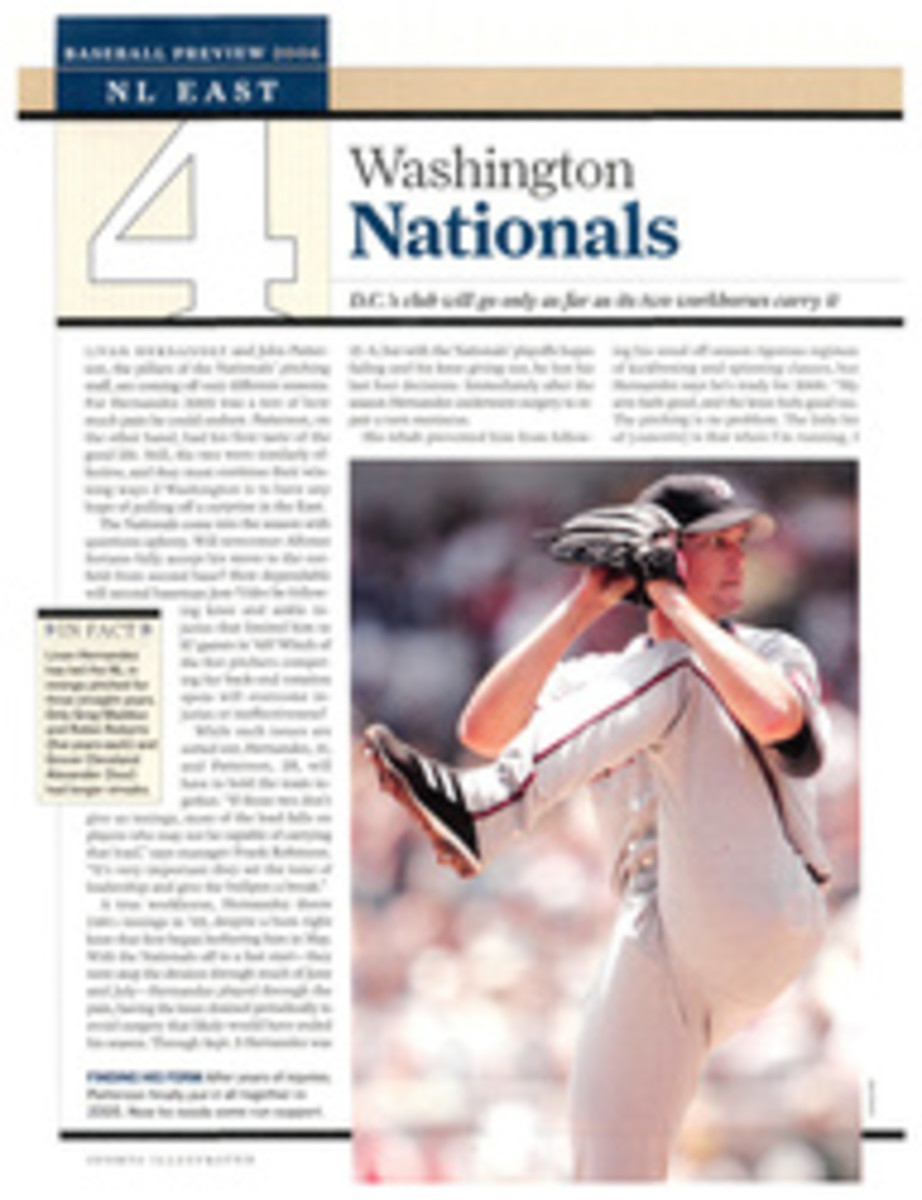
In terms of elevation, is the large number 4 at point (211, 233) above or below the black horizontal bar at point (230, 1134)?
above

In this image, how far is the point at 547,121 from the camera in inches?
85.0

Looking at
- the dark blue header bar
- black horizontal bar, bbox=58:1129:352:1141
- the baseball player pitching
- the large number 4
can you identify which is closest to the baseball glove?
the baseball player pitching

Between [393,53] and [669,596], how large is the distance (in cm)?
78

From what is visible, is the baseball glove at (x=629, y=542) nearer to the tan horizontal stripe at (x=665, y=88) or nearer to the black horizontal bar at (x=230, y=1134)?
the tan horizontal stripe at (x=665, y=88)

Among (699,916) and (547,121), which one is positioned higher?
(547,121)

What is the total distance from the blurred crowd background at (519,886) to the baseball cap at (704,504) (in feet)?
0.06

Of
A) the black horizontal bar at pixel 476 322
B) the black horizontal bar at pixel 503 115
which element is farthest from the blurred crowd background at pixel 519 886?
the black horizontal bar at pixel 503 115

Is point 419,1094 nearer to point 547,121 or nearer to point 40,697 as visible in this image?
point 40,697

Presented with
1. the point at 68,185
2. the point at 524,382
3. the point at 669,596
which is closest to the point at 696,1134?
the point at 669,596

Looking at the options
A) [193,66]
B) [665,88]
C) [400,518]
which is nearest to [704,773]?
[400,518]

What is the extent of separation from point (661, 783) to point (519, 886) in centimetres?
24

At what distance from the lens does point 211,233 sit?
217 cm

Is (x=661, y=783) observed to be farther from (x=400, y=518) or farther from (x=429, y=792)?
(x=400, y=518)

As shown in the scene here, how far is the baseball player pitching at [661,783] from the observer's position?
82.4 inches
